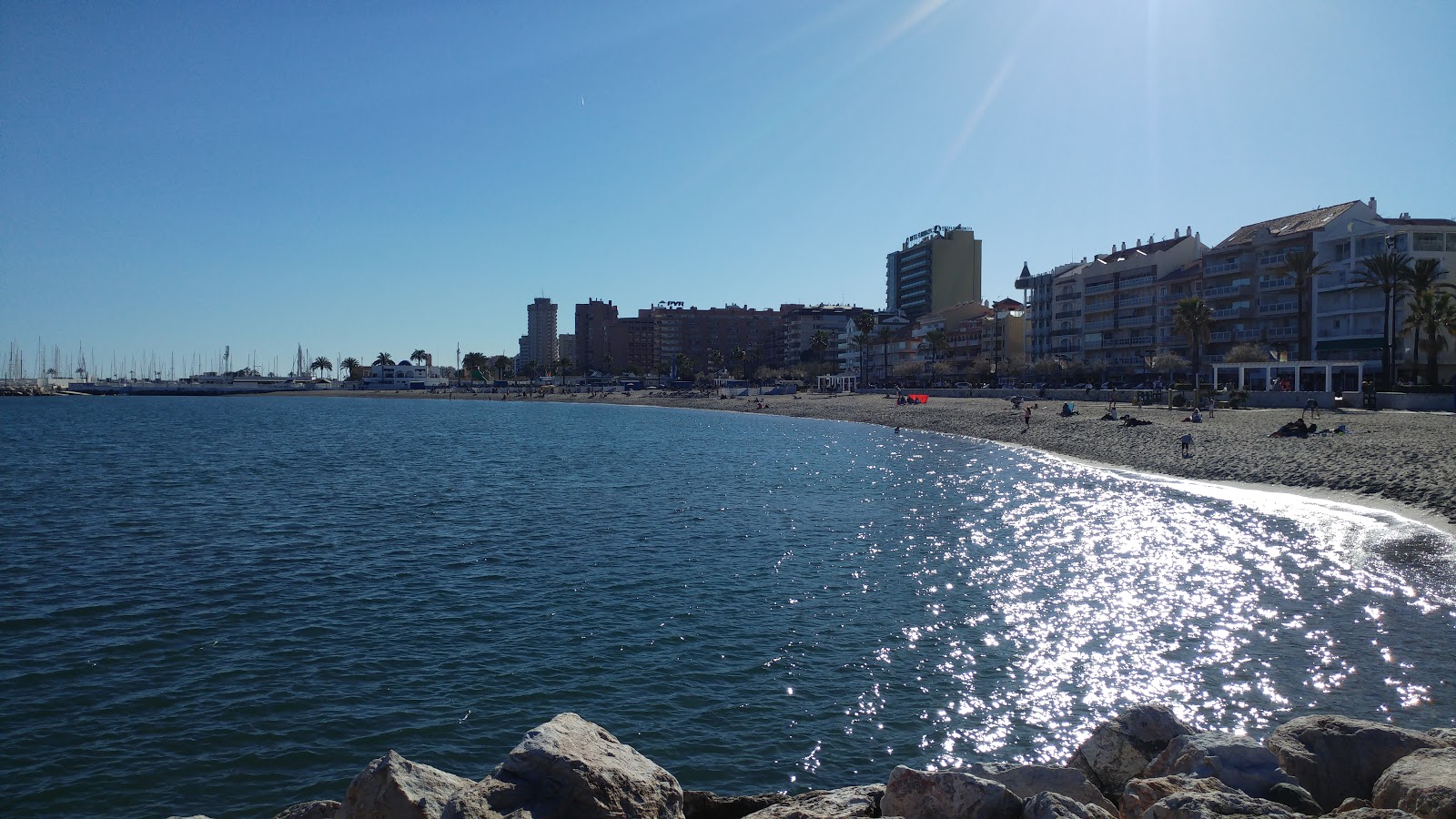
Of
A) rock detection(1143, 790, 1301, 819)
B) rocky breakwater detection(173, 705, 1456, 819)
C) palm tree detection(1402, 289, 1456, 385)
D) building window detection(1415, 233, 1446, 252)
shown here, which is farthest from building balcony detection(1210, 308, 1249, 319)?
rock detection(1143, 790, 1301, 819)

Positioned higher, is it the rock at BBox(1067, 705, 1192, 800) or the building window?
the building window

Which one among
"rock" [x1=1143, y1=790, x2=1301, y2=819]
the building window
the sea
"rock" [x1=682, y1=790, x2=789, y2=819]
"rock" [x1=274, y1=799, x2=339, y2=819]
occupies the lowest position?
the sea

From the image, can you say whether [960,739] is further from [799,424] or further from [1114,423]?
[799,424]

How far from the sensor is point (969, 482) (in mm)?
37938

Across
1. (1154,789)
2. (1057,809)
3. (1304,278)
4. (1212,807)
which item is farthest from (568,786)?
(1304,278)

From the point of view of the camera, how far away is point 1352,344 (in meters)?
64.4

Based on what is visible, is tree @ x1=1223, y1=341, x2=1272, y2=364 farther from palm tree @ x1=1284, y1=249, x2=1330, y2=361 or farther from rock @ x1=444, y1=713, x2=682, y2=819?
rock @ x1=444, y1=713, x2=682, y2=819

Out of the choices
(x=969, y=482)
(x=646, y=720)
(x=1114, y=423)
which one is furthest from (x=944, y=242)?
(x=646, y=720)

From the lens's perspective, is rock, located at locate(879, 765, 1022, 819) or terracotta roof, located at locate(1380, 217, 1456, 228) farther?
terracotta roof, located at locate(1380, 217, 1456, 228)

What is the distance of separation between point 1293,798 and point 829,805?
3.80m

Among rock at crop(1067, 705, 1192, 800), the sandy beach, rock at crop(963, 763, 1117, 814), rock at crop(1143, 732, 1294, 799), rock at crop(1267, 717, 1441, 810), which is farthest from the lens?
the sandy beach

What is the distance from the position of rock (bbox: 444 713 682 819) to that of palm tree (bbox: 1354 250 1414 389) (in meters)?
62.9

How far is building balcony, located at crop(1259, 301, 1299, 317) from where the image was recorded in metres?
71.8

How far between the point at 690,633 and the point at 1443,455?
97.1ft
